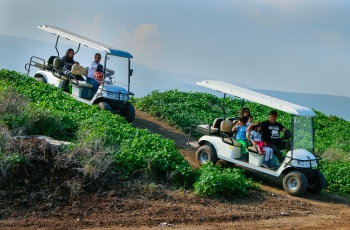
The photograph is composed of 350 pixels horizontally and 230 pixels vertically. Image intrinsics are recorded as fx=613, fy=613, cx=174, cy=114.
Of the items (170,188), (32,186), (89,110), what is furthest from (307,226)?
(89,110)

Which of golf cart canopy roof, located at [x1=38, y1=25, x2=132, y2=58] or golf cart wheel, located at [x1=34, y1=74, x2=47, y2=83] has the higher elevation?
golf cart canopy roof, located at [x1=38, y1=25, x2=132, y2=58]

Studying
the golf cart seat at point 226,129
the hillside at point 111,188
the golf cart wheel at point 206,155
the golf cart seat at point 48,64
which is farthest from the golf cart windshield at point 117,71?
the golf cart seat at point 226,129

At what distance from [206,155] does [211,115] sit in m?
6.62

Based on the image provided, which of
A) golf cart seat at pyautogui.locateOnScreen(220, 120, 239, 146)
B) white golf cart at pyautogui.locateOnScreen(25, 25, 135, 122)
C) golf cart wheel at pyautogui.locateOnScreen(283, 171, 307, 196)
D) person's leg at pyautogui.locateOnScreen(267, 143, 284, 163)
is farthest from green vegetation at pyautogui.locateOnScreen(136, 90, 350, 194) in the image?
golf cart seat at pyautogui.locateOnScreen(220, 120, 239, 146)

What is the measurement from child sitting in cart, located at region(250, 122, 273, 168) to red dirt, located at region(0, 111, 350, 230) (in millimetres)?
899

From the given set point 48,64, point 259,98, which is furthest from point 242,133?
point 48,64

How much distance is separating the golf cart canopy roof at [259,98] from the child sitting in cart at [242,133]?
25.3 inches

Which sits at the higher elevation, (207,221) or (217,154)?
(217,154)

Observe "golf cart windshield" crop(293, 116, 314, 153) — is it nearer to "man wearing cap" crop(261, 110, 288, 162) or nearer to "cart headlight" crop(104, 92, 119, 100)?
"man wearing cap" crop(261, 110, 288, 162)

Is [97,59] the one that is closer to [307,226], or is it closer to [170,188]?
[170,188]

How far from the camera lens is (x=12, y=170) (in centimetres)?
1128

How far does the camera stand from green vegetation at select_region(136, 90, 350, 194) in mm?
20150

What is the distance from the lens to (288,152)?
1473 cm

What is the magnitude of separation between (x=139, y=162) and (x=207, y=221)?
8.02 feet
